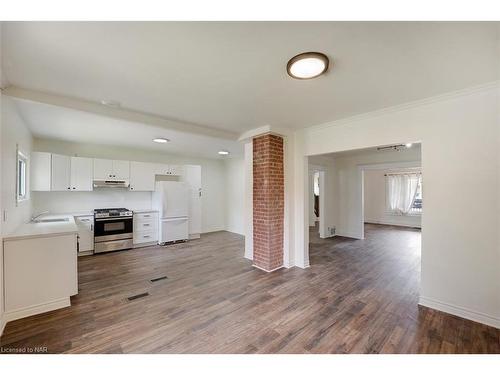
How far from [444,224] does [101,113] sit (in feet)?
13.9

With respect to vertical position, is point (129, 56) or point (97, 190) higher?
point (129, 56)

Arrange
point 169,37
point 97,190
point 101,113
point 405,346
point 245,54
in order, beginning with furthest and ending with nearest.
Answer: point 97,190 < point 101,113 < point 405,346 < point 245,54 < point 169,37

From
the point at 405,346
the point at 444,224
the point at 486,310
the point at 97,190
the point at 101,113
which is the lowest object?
the point at 405,346

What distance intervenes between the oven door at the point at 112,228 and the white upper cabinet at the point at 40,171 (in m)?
1.11

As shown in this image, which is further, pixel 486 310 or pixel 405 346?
pixel 486 310

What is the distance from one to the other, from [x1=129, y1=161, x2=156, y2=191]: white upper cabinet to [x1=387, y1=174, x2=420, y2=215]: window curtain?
8.55 metres

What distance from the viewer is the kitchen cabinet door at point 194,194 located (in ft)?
19.4

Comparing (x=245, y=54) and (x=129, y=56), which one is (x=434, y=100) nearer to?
(x=245, y=54)

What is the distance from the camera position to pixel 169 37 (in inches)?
56.2

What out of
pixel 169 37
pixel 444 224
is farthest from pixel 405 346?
pixel 169 37

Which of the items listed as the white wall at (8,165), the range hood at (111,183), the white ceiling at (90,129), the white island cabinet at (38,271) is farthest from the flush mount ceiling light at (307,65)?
the range hood at (111,183)

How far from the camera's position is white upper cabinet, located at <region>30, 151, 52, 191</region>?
3.98 metres

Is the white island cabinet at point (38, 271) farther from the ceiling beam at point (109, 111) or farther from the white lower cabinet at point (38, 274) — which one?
the ceiling beam at point (109, 111)

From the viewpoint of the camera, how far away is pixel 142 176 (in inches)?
208
